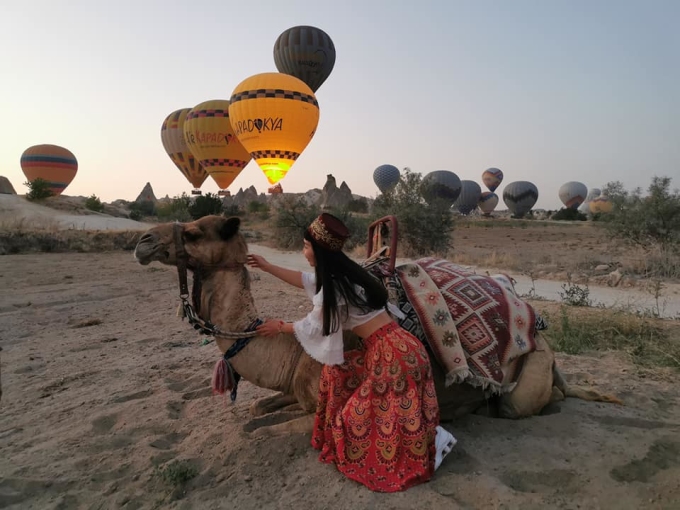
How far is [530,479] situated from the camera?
317 centimetres

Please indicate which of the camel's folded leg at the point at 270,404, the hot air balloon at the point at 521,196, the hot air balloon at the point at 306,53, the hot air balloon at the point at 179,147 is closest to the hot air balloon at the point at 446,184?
the hot air balloon at the point at 521,196

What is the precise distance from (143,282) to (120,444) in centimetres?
944

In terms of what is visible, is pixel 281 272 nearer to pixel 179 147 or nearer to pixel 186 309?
pixel 186 309

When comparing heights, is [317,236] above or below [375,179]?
below

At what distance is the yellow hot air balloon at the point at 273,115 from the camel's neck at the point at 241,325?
77.7 feet

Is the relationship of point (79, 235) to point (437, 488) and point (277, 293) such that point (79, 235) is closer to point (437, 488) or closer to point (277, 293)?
point (277, 293)

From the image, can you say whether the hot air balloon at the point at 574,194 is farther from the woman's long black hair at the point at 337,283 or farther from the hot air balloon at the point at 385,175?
the woman's long black hair at the point at 337,283

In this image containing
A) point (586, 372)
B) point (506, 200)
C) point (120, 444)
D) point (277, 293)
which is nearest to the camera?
point (120, 444)

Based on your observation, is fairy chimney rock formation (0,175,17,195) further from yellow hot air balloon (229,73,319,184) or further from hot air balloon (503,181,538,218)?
hot air balloon (503,181,538,218)

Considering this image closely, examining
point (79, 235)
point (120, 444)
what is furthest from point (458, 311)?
point (79, 235)

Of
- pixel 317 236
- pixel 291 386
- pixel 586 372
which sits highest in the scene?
pixel 317 236

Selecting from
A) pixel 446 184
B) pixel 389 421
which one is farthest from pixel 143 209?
pixel 389 421

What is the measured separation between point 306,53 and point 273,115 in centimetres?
1158

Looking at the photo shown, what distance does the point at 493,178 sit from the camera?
3625 inches
